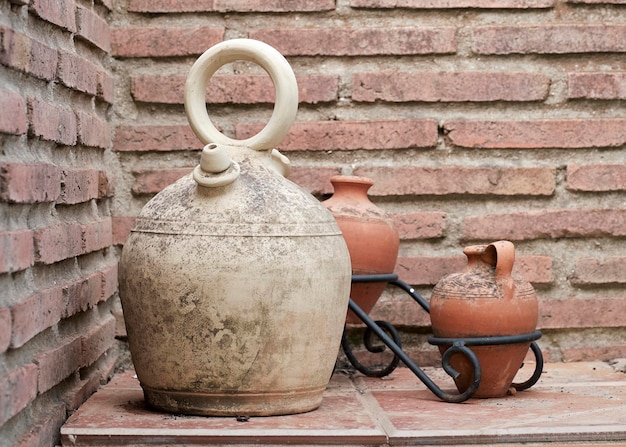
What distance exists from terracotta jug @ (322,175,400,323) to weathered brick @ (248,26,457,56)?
485mm

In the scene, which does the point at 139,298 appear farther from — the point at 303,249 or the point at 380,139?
the point at 380,139

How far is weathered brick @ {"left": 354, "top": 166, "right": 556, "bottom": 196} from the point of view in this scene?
315 cm

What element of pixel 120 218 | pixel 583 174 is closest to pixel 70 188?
pixel 120 218

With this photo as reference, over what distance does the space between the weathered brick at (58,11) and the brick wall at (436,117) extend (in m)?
0.55

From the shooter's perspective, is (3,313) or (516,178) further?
(516,178)

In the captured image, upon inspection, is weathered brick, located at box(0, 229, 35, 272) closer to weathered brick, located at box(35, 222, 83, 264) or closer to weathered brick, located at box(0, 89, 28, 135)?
weathered brick, located at box(35, 222, 83, 264)

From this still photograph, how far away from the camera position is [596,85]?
10.4ft

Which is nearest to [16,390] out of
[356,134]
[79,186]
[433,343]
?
[79,186]

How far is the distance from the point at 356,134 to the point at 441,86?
32 centimetres

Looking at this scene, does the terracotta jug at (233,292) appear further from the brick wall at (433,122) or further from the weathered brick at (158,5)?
the weathered brick at (158,5)

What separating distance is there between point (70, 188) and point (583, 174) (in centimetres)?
167

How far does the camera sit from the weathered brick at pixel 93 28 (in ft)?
8.70

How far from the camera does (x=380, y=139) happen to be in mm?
3145

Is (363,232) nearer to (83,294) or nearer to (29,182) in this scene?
(83,294)
